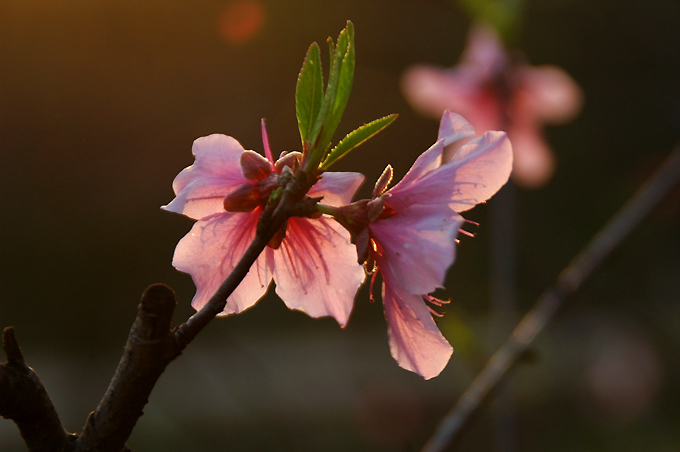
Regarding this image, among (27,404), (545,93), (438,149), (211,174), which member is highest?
(545,93)

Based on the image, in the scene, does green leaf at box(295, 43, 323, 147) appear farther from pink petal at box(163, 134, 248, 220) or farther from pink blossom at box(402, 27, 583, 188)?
pink blossom at box(402, 27, 583, 188)

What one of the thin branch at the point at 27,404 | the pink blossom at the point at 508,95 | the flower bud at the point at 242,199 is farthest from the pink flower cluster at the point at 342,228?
the pink blossom at the point at 508,95

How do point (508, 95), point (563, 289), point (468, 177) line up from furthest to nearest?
1. point (508, 95)
2. point (563, 289)
3. point (468, 177)

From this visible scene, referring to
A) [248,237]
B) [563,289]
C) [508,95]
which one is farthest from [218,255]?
[508,95]

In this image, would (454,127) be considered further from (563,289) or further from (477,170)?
(563,289)

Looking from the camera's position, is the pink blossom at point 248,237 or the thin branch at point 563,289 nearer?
the pink blossom at point 248,237

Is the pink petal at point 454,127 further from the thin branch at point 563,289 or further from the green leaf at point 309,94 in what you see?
the thin branch at point 563,289

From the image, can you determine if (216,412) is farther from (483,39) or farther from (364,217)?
(364,217)
